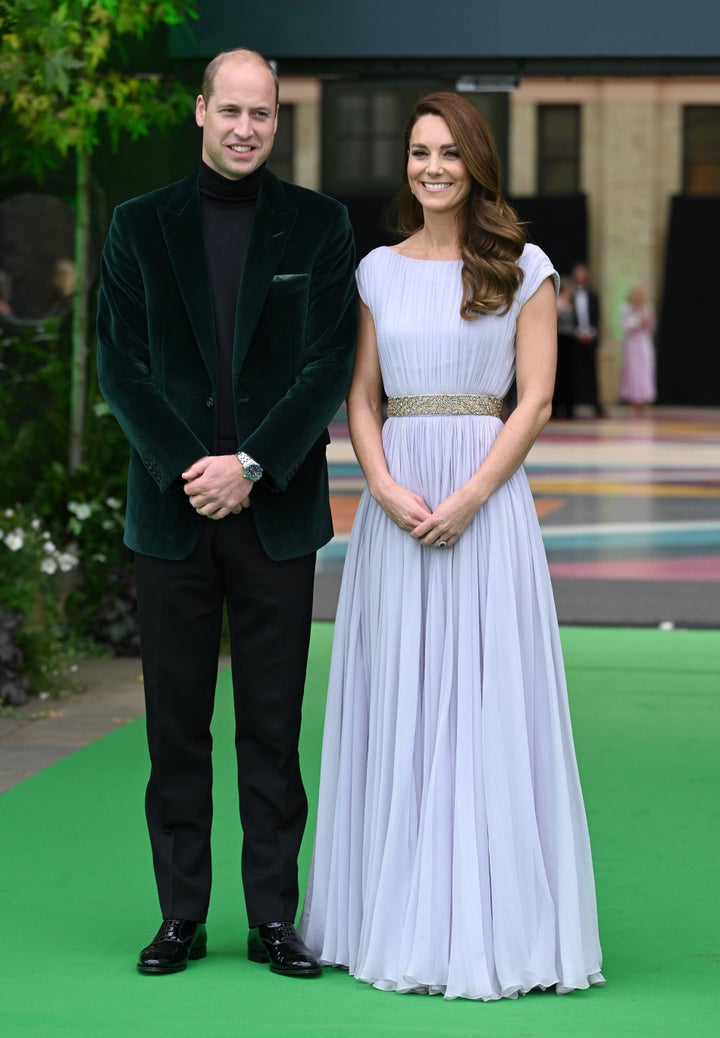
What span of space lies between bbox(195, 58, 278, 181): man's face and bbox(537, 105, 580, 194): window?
29420 millimetres

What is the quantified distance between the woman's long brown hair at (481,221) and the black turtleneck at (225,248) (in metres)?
0.40

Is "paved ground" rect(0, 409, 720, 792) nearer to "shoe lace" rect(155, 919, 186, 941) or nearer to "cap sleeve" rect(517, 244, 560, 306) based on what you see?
"shoe lace" rect(155, 919, 186, 941)

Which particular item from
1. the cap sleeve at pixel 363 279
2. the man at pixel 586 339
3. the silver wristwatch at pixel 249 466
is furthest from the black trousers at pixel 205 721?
the man at pixel 586 339

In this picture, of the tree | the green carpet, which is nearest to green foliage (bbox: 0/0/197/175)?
the tree

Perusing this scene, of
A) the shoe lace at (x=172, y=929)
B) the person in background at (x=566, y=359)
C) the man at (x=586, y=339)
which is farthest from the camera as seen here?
the man at (x=586, y=339)

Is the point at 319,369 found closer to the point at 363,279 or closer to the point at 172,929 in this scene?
the point at 363,279

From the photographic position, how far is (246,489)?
4.02 metres

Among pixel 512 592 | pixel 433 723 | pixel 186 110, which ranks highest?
pixel 186 110

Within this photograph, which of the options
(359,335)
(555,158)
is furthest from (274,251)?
(555,158)

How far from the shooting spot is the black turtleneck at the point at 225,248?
4102 mm

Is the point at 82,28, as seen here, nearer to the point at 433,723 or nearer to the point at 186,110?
the point at 186,110

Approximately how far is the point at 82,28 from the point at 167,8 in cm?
46

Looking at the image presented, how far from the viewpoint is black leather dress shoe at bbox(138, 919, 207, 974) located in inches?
164

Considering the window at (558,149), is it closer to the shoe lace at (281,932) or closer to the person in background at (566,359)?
the person in background at (566,359)
